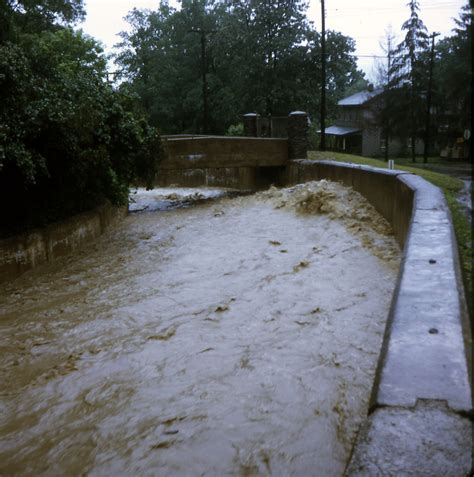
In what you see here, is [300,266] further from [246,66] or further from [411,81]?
[411,81]

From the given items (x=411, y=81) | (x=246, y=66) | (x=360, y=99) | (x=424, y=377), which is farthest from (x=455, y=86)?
(x=424, y=377)

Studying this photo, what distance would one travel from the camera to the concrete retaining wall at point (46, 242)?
8633 mm

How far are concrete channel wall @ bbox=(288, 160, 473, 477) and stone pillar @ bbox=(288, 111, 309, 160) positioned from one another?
17.2 m

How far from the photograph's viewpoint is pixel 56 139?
9.03m

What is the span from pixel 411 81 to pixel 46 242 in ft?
117

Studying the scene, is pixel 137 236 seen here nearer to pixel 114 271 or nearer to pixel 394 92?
pixel 114 271

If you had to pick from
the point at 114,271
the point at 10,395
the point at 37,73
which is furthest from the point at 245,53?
the point at 10,395

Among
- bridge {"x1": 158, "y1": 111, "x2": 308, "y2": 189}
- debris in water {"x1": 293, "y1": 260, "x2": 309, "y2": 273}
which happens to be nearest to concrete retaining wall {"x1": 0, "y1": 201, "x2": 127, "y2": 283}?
debris in water {"x1": 293, "y1": 260, "x2": 309, "y2": 273}

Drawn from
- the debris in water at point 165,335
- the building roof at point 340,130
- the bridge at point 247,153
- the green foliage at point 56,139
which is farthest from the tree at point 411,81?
the debris in water at point 165,335

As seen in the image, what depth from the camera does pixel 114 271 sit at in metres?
9.48

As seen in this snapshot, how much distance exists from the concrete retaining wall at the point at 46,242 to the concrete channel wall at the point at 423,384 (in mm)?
6866

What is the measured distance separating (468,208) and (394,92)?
3445 centimetres

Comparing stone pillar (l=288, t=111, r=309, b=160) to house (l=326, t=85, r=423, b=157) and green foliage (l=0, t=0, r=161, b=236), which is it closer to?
green foliage (l=0, t=0, r=161, b=236)

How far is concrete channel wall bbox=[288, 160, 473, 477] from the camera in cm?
177
